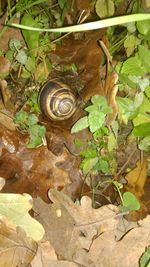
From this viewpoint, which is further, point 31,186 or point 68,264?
point 31,186

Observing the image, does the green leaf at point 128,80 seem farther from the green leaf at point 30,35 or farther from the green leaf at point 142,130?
the green leaf at point 30,35

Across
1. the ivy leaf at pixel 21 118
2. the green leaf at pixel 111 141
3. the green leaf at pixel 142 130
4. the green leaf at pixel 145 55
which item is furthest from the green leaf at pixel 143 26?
the ivy leaf at pixel 21 118

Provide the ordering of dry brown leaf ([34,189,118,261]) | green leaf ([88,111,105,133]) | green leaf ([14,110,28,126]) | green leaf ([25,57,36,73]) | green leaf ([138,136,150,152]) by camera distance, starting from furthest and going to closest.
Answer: green leaf ([25,57,36,73]), green leaf ([14,110,28,126]), green leaf ([138,136,150,152]), green leaf ([88,111,105,133]), dry brown leaf ([34,189,118,261])

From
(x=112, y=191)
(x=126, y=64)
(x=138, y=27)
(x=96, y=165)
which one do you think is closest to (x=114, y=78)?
(x=126, y=64)

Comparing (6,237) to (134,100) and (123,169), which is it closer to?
(123,169)

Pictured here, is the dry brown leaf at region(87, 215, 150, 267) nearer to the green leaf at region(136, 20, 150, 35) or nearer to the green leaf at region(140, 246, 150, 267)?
the green leaf at region(140, 246, 150, 267)

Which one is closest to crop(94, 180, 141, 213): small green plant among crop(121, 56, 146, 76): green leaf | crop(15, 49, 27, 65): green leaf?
crop(121, 56, 146, 76): green leaf

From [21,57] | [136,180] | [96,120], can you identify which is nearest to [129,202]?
[136,180]
